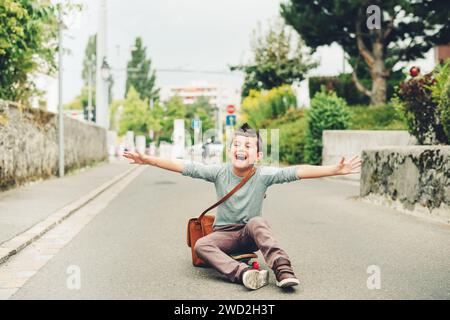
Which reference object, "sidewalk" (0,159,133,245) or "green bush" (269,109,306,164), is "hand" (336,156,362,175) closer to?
"sidewalk" (0,159,133,245)

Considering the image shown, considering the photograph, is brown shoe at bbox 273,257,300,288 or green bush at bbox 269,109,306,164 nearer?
brown shoe at bbox 273,257,300,288

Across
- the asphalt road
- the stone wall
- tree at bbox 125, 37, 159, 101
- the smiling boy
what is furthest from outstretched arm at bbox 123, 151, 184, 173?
tree at bbox 125, 37, 159, 101

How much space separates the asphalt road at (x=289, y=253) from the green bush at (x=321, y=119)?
1188cm

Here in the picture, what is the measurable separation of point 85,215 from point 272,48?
104 feet

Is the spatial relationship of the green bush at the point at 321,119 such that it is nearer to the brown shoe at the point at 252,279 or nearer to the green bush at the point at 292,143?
the green bush at the point at 292,143

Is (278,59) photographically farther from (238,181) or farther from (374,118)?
(238,181)

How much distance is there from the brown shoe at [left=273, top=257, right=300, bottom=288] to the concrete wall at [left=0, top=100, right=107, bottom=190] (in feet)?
28.8

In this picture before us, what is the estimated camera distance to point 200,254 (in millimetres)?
5629

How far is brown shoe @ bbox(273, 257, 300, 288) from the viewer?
198 inches

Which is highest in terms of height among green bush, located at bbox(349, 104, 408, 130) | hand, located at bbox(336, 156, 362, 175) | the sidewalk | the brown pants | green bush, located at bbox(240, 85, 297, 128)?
green bush, located at bbox(240, 85, 297, 128)

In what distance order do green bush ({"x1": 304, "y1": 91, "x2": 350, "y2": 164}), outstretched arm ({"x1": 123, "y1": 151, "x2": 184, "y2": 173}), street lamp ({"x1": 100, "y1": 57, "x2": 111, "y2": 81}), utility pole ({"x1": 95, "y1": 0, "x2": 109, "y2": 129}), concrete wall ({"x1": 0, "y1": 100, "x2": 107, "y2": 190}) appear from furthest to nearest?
utility pole ({"x1": 95, "y1": 0, "x2": 109, "y2": 129}) < street lamp ({"x1": 100, "y1": 57, "x2": 111, "y2": 81}) < green bush ({"x1": 304, "y1": 91, "x2": 350, "y2": 164}) < concrete wall ({"x1": 0, "y1": 100, "x2": 107, "y2": 190}) < outstretched arm ({"x1": 123, "y1": 151, "x2": 184, "y2": 173})

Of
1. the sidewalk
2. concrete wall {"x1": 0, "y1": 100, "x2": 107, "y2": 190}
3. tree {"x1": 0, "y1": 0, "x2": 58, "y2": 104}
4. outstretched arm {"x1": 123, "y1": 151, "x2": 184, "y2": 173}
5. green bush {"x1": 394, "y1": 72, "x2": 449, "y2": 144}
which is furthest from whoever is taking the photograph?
concrete wall {"x1": 0, "y1": 100, "x2": 107, "y2": 190}

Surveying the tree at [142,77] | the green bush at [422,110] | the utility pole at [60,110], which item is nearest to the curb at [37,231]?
the green bush at [422,110]
